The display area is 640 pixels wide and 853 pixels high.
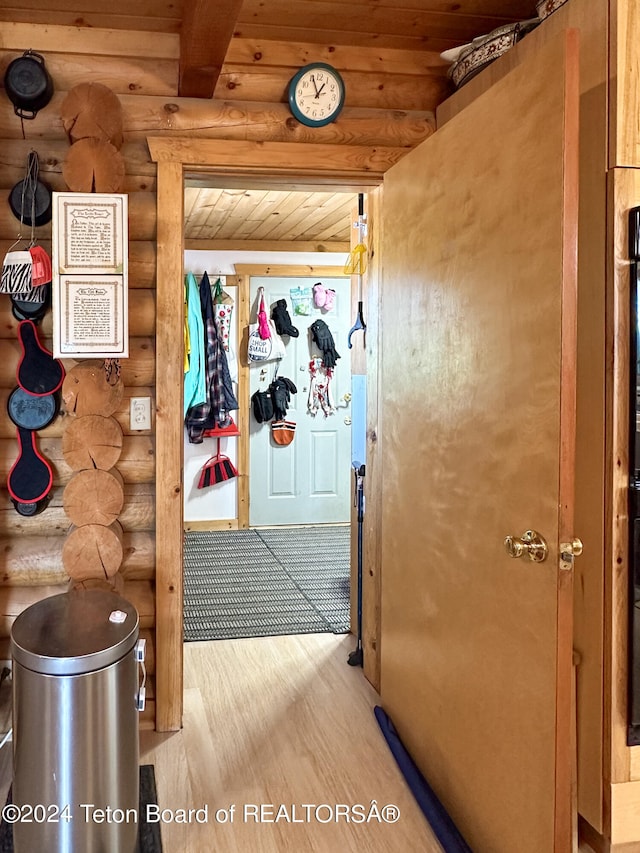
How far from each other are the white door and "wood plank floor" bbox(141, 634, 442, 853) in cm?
274

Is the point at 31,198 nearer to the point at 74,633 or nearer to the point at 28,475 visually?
the point at 28,475

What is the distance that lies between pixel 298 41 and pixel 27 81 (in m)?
0.92

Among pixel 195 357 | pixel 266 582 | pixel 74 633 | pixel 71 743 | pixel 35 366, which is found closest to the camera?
pixel 71 743

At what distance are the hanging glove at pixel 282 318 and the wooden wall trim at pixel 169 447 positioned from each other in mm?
3306

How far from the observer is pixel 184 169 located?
252cm

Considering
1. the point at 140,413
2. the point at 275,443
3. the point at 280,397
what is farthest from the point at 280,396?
the point at 140,413

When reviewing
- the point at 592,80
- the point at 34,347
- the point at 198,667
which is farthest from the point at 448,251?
the point at 198,667

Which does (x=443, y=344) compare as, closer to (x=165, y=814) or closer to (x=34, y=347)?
(x=34, y=347)

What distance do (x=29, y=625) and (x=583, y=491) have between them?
148cm

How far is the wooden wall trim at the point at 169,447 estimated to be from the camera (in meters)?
2.49

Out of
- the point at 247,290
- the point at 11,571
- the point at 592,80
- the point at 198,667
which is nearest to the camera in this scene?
the point at 592,80

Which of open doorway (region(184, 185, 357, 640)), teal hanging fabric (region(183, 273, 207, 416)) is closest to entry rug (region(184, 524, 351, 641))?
open doorway (region(184, 185, 357, 640))

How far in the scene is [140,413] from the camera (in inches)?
100.0

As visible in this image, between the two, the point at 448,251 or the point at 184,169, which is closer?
the point at 448,251
